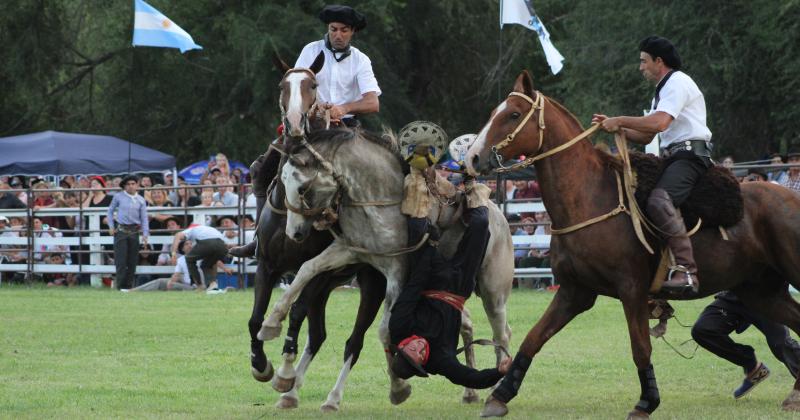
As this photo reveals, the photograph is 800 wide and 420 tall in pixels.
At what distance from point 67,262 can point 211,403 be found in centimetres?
1562

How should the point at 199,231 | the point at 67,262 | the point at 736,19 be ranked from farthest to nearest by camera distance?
the point at 736,19
the point at 67,262
the point at 199,231

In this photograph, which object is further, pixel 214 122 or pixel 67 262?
pixel 214 122

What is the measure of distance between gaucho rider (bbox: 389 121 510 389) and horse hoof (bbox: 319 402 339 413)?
72 cm

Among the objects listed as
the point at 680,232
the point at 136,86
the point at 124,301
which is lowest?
the point at 124,301

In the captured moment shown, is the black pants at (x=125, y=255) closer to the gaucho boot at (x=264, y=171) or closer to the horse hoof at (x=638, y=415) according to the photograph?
the gaucho boot at (x=264, y=171)

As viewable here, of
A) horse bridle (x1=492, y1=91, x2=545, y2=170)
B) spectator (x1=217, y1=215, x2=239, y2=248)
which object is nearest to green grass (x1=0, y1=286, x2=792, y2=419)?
horse bridle (x1=492, y1=91, x2=545, y2=170)

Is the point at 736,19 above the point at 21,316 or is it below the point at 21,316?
above

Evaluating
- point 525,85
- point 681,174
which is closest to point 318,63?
point 525,85

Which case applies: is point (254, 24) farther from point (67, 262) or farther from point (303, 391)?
point (303, 391)

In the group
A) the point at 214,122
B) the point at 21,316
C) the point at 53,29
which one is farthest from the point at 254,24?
the point at 21,316

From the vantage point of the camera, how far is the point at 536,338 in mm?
8945

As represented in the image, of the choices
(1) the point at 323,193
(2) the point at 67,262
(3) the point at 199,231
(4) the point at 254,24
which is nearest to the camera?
(1) the point at 323,193

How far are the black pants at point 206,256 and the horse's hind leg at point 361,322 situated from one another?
12205mm

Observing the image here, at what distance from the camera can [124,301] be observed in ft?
66.0
